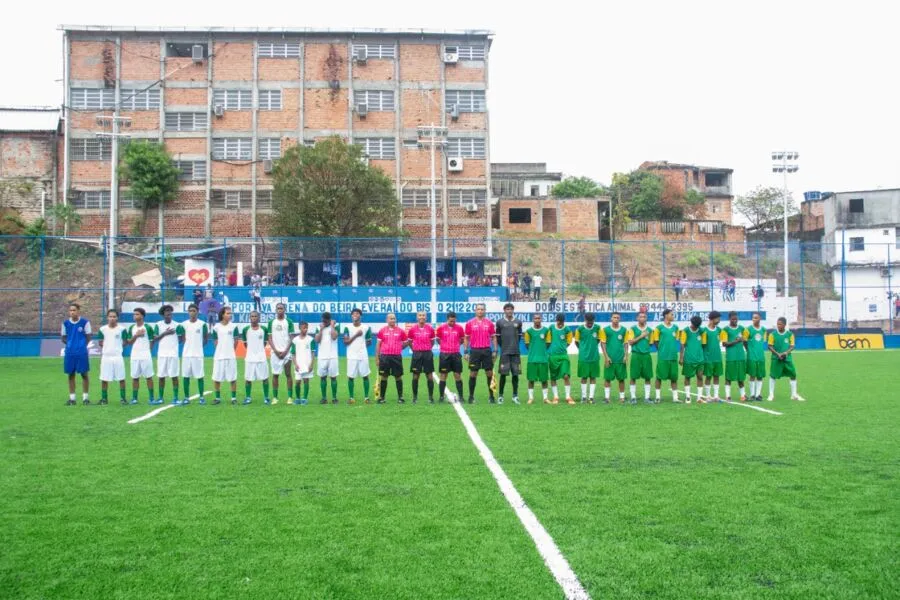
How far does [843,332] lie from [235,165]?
3415 centimetres

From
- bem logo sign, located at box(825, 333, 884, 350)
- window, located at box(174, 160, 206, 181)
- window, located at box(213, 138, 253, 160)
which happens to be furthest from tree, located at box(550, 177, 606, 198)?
bem logo sign, located at box(825, 333, 884, 350)

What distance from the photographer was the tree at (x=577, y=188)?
2527 inches

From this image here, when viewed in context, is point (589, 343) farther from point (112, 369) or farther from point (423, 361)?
point (112, 369)

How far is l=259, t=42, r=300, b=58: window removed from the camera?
51125 millimetres

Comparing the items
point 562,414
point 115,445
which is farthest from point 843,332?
point 115,445

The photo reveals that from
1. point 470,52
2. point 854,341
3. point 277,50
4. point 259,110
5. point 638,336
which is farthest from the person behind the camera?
point 470,52

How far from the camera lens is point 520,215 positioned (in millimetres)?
58969

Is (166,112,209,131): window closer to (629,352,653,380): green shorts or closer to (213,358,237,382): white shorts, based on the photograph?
(213,358,237,382): white shorts

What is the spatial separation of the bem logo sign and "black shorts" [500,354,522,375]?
2346cm

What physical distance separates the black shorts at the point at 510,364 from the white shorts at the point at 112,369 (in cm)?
710

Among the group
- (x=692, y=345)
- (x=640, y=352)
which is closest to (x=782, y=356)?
(x=692, y=345)

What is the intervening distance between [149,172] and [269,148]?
7029mm

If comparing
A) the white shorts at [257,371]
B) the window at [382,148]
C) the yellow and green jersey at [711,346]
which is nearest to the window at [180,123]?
the window at [382,148]

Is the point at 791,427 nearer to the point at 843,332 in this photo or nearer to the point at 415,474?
the point at 415,474
